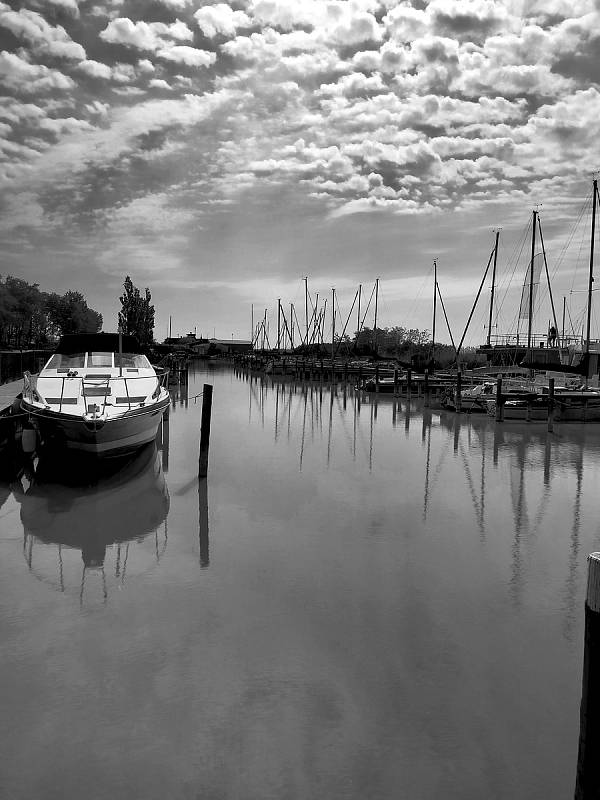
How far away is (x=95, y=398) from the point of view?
1578 centimetres

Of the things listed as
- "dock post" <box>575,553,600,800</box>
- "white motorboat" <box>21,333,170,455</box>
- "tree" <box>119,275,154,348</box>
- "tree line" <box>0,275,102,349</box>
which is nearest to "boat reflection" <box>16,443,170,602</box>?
"white motorboat" <box>21,333,170,455</box>

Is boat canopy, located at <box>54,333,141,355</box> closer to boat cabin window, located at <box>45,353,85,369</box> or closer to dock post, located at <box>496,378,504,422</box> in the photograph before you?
boat cabin window, located at <box>45,353,85,369</box>

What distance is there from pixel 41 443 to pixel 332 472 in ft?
26.5

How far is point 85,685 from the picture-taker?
6.16 meters

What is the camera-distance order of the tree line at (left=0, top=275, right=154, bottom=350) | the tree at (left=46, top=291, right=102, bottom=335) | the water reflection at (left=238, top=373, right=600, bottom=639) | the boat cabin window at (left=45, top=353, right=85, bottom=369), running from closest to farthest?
the water reflection at (left=238, top=373, right=600, bottom=639) → the boat cabin window at (left=45, top=353, right=85, bottom=369) → the tree line at (left=0, top=275, right=154, bottom=350) → the tree at (left=46, top=291, right=102, bottom=335)

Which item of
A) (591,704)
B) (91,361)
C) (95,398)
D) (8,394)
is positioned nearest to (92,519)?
(95,398)

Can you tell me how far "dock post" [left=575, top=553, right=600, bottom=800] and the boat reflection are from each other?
642cm

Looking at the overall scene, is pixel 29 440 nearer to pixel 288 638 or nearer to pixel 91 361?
pixel 91 361

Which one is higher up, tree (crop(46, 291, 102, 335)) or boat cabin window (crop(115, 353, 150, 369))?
tree (crop(46, 291, 102, 335))

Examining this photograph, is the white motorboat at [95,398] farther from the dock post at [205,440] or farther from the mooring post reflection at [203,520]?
the mooring post reflection at [203,520]

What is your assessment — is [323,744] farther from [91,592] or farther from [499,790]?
[91,592]

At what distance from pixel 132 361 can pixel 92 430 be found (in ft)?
18.8

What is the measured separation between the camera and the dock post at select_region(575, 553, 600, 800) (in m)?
3.84

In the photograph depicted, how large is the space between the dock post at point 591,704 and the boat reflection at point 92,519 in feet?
21.1
